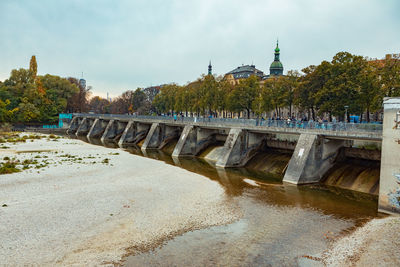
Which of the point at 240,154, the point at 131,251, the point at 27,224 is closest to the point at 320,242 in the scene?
the point at 131,251

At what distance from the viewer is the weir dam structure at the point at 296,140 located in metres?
19.5

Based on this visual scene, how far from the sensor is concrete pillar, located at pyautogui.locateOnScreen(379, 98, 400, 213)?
62.6 feet

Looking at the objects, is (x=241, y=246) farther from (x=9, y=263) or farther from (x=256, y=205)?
(x=9, y=263)

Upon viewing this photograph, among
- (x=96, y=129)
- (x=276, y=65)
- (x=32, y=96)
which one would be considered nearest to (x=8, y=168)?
(x=96, y=129)

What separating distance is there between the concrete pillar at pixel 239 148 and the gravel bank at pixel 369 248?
19803 millimetres

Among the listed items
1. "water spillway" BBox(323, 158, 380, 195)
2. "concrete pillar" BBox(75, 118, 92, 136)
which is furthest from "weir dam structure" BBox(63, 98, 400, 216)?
"concrete pillar" BBox(75, 118, 92, 136)

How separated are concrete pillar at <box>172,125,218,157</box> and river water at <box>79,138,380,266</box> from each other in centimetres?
1676

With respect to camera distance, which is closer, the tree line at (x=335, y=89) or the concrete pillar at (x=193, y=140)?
the tree line at (x=335, y=89)

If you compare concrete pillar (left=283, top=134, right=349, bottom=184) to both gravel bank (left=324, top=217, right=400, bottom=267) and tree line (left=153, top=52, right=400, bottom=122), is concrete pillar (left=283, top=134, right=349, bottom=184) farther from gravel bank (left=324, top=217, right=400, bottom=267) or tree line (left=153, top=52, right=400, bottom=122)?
gravel bank (left=324, top=217, right=400, bottom=267)

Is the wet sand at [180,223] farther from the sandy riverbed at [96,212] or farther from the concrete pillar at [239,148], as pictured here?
the concrete pillar at [239,148]

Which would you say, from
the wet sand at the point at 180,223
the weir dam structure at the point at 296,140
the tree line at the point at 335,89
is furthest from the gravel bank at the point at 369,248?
the tree line at the point at 335,89

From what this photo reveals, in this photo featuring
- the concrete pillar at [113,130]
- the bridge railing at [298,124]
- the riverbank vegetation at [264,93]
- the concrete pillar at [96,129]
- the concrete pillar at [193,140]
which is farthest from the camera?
the concrete pillar at [96,129]

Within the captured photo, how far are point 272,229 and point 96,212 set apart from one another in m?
11.4

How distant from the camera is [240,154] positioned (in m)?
36.9
